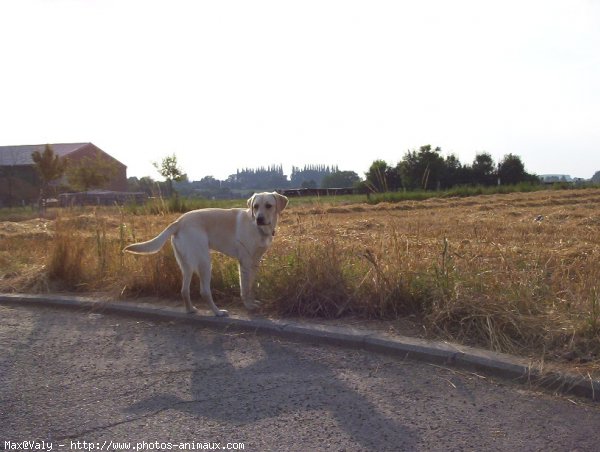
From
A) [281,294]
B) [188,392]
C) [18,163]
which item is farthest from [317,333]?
[18,163]

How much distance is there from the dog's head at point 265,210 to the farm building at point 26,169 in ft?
122

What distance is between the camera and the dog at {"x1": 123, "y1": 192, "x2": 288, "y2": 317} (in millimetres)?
5738

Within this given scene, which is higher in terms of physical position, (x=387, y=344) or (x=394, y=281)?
(x=394, y=281)

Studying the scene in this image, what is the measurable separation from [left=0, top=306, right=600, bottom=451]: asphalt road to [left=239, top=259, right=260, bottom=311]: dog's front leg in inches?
34.6

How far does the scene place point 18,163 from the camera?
192ft

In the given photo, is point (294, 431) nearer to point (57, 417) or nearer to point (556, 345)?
point (57, 417)

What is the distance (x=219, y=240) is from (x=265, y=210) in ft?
1.88

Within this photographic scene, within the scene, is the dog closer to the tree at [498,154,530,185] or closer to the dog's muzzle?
the dog's muzzle

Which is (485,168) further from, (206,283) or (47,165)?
(206,283)

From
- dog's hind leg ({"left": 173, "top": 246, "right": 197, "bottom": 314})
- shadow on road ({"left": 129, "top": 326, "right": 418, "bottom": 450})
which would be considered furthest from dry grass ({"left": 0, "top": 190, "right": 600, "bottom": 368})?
shadow on road ({"left": 129, "top": 326, "right": 418, "bottom": 450})

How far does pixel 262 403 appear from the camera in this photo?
361 centimetres

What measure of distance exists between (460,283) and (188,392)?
245cm

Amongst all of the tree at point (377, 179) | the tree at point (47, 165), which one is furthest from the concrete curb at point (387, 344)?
the tree at point (47, 165)

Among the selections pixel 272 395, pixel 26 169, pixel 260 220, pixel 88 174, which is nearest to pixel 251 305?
pixel 260 220
